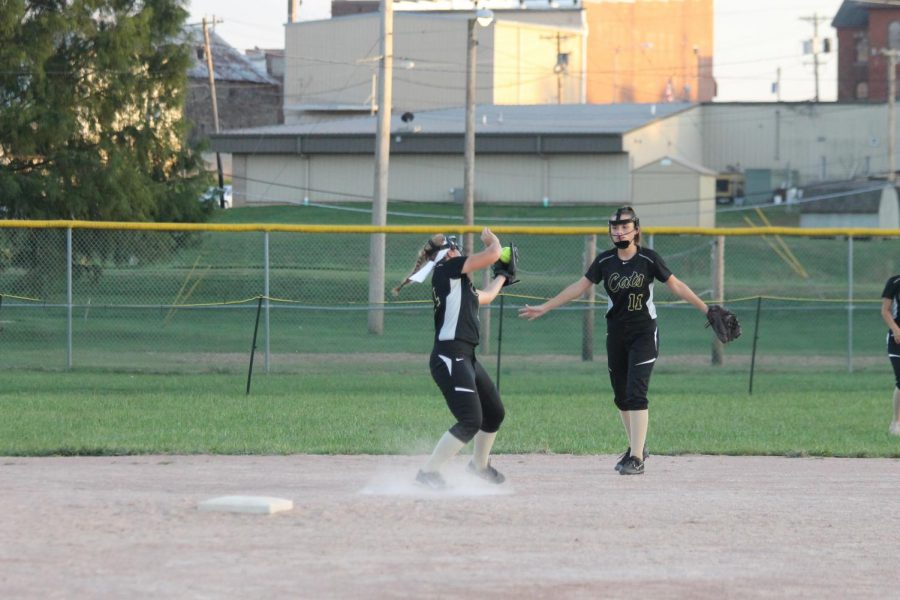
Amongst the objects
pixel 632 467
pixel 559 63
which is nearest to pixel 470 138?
pixel 632 467

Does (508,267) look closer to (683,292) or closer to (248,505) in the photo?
(683,292)

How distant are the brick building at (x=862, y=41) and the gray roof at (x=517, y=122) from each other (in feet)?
90.2

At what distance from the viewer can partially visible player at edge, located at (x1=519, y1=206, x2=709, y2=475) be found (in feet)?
32.7

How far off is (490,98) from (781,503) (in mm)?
64469

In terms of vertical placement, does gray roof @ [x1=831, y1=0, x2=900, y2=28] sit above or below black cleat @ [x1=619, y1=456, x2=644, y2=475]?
above

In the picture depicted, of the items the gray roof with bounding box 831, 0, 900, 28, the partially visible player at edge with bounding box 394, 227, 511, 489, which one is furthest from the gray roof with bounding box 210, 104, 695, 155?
the partially visible player at edge with bounding box 394, 227, 511, 489

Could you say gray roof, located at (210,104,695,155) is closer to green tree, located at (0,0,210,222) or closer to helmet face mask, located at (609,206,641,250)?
green tree, located at (0,0,210,222)

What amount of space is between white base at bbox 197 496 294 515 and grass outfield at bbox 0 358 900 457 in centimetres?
347

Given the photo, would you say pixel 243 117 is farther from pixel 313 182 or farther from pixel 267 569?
pixel 267 569

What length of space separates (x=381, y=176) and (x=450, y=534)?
19.6 meters

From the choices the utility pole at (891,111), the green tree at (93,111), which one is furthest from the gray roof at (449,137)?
the green tree at (93,111)

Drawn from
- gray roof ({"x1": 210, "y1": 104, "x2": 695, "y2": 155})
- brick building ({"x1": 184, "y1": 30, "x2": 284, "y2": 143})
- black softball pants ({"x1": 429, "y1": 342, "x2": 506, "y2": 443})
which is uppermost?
brick building ({"x1": 184, "y1": 30, "x2": 284, "y2": 143})

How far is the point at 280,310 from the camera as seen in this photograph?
87.7 feet

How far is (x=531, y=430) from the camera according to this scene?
1359cm
